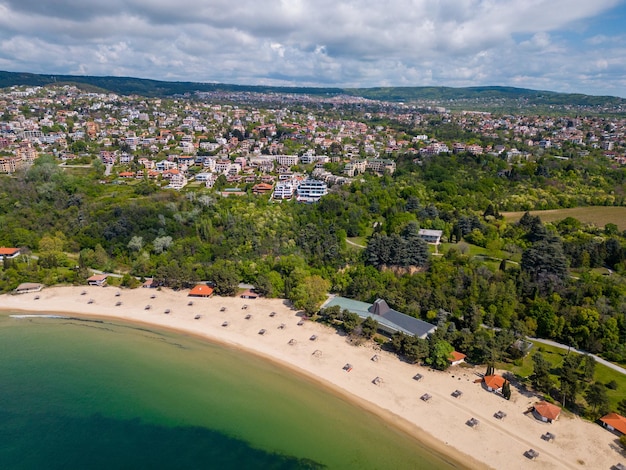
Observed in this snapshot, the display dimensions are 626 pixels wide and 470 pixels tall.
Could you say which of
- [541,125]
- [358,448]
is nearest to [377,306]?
[358,448]

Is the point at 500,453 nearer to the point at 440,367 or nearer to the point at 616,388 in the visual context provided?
the point at 440,367

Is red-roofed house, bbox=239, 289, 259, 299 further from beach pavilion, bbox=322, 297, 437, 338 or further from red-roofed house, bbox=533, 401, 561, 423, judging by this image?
red-roofed house, bbox=533, 401, 561, 423

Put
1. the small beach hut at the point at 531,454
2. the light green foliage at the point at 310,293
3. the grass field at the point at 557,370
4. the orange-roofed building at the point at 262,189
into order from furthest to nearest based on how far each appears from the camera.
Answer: the orange-roofed building at the point at 262,189
the light green foliage at the point at 310,293
the grass field at the point at 557,370
the small beach hut at the point at 531,454

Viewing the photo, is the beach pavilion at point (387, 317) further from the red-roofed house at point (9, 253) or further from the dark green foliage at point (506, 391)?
the red-roofed house at point (9, 253)

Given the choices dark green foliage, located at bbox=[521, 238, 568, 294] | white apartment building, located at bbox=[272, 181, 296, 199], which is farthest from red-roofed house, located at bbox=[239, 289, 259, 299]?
white apartment building, located at bbox=[272, 181, 296, 199]

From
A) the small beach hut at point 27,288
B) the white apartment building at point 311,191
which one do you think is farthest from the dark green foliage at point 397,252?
the small beach hut at point 27,288
